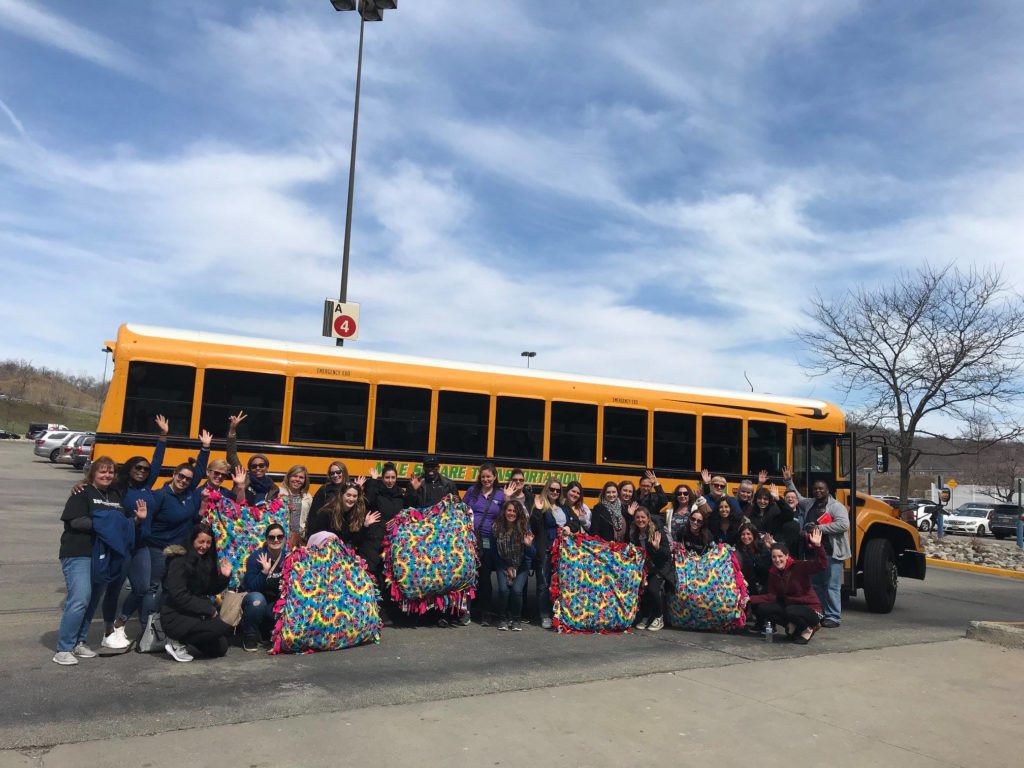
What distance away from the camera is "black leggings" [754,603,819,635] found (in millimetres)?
7746

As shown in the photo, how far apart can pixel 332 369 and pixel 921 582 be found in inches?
433

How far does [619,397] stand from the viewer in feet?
36.7

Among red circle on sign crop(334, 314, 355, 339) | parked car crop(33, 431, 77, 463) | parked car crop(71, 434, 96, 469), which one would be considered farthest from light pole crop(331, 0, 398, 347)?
parked car crop(33, 431, 77, 463)

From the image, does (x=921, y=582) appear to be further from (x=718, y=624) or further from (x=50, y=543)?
(x=50, y=543)

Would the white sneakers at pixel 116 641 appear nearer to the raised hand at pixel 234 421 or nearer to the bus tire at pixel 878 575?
the raised hand at pixel 234 421

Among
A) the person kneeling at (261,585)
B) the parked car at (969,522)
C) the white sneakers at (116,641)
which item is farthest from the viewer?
the parked car at (969,522)

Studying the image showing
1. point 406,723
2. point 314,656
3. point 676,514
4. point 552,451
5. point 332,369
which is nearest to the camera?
point 406,723

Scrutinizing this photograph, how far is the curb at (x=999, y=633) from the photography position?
7887 millimetres

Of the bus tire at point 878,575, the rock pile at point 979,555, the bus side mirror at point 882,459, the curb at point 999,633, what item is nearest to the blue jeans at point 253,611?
the curb at point 999,633

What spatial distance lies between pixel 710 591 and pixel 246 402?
567 centimetres

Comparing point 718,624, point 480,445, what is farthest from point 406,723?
point 480,445

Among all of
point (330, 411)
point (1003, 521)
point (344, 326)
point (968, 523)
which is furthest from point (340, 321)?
point (968, 523)

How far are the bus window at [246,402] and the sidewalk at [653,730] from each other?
14.2 feet

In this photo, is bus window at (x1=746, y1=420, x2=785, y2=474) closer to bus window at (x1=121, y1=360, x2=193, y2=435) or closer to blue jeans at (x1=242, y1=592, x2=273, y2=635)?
blue jeans at (x1=242, y1=592, x2=273, y2=635)
